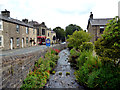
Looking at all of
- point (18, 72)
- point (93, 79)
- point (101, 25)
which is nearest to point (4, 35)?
point (18, 72)

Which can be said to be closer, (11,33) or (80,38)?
(80,38)

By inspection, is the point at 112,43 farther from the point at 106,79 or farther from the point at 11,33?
the point at 11,33

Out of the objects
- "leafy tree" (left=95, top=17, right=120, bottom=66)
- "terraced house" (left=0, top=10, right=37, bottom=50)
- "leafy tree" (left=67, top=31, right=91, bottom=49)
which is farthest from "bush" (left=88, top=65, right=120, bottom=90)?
"terraced house" (left=0, top=10, right=37, bottom=50)

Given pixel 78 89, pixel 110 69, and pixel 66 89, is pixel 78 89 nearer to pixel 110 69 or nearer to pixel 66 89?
pixel 66 89

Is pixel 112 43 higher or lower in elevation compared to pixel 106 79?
higher

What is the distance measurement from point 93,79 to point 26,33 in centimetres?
2652

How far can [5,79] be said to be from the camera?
347cm

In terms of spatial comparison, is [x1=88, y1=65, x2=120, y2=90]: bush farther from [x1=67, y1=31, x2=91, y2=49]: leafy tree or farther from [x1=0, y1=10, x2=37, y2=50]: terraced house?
[x1=0, y1=10, x2=37, y2=50]: terraced house

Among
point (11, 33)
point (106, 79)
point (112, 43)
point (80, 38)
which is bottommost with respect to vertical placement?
point (106, 79)

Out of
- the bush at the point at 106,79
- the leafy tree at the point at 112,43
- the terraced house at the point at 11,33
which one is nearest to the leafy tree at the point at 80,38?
the leafy tree at the point at 112,43

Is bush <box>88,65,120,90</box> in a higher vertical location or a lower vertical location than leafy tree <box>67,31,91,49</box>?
lower

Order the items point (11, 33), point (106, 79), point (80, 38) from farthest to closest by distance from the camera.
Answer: point (11, 33)
point (80, 38)
point (106, 79)

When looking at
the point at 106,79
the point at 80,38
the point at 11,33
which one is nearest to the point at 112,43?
the point at 106,79

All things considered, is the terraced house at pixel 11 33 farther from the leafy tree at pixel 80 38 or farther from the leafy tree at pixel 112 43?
the leafy tree at pixel 112 43
